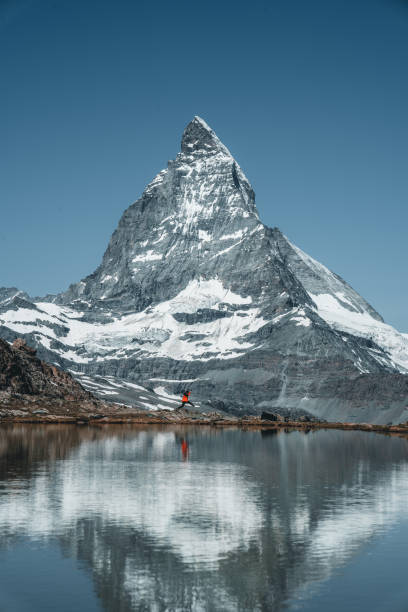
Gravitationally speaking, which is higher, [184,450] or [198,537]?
[184,450]

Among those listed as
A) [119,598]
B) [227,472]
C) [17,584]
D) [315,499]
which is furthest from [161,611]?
[227,472]

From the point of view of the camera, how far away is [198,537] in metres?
59.1

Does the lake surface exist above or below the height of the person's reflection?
below

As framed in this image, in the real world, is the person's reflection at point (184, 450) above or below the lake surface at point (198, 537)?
above

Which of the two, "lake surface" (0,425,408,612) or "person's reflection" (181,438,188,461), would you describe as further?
"person's reflection" (181,438,188,461)

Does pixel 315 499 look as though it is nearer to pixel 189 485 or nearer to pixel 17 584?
pixel 189 485

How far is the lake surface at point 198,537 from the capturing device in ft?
148

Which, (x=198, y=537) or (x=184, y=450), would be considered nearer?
(x=198, y=537)

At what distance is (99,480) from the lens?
89.7 metres

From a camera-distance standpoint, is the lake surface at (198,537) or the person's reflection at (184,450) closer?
the lake surface at (198,537)

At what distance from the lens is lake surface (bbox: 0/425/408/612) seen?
148 feet

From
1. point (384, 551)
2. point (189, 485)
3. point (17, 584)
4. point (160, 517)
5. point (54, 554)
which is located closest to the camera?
point (17, 584)

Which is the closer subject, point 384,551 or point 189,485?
point 384,551

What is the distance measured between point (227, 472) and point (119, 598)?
59.7 meters
